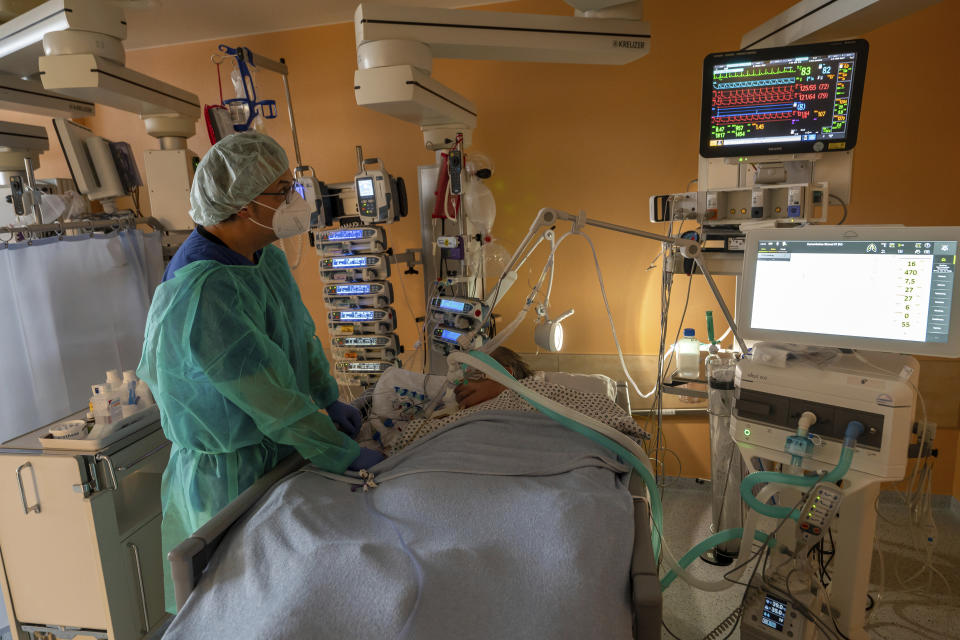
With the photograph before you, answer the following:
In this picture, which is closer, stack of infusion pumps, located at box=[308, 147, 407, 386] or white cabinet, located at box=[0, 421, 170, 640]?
white cabinet, located at box=[0, 421, 170, 640]

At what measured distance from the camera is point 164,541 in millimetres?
1780

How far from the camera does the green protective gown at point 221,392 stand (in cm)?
150

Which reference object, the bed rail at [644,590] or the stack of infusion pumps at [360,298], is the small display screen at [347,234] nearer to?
the stack of infusion pumps at [360,298]

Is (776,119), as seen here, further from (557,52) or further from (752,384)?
(752,384)

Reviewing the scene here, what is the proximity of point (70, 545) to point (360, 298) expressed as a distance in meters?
1.62

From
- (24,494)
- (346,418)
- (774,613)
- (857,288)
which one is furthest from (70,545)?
(857,288)

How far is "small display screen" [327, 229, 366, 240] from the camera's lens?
2945 millimetres

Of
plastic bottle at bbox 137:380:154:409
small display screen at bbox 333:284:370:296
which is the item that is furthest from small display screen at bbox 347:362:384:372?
plastic bottle at bbox 137:380:154:409

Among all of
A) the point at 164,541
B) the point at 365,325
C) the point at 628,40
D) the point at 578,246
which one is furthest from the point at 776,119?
the point at 164,541

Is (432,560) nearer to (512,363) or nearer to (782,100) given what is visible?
→ (512,363)

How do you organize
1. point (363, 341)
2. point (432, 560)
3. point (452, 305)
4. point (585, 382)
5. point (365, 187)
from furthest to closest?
point (363, 341)
point (365, 187)
point (585, 382)
point (452, 305)
point (432, 560)

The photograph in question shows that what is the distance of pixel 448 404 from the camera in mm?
2143

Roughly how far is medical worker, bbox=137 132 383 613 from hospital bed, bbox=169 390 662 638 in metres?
0.17

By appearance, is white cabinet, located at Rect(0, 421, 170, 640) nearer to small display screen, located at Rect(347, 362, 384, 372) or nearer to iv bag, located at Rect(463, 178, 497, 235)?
small display screen, located at Rect(347, 362, 384, 372)
